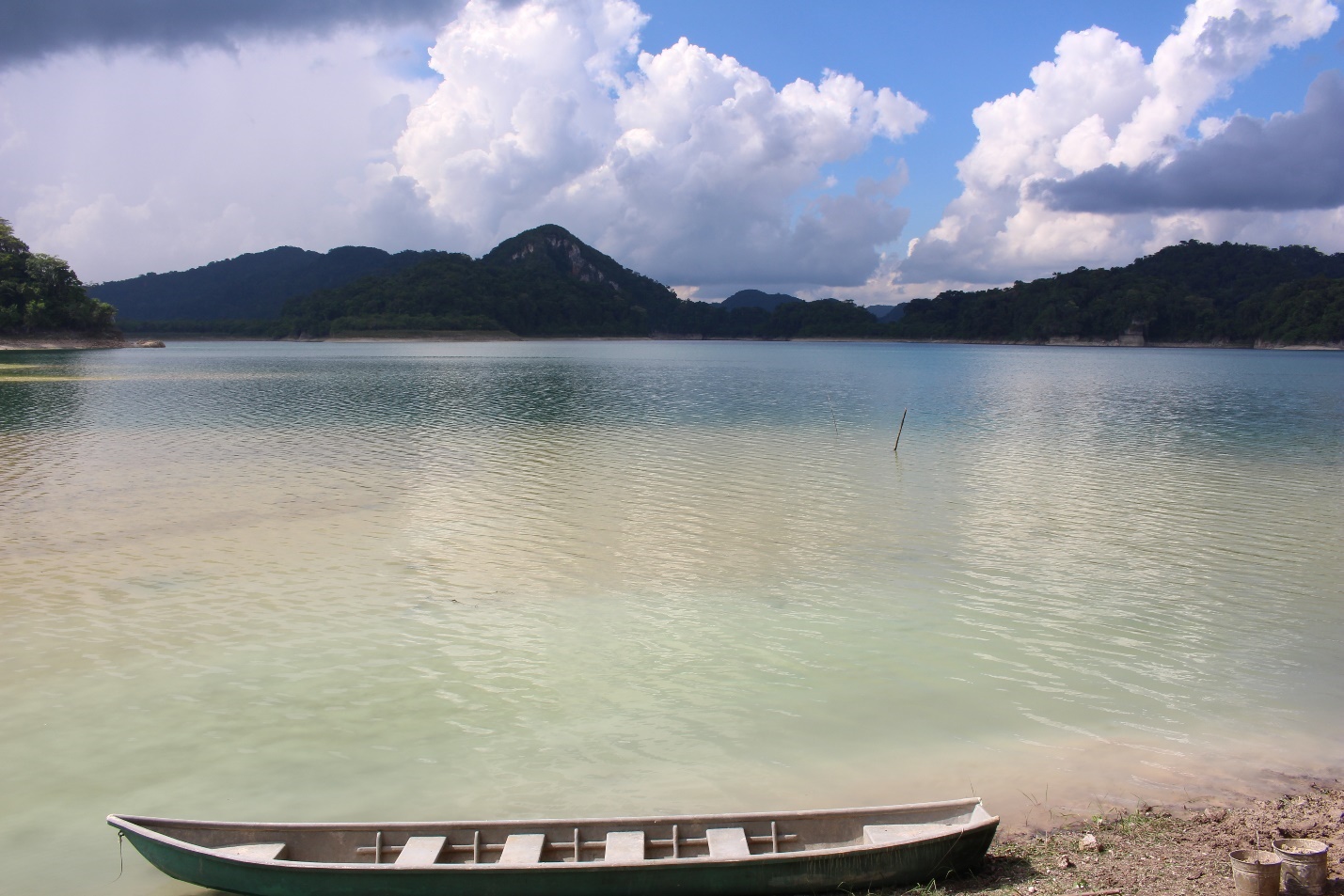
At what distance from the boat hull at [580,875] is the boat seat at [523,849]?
0.61 ft

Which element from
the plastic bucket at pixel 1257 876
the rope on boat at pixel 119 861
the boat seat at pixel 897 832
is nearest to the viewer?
the plastic bucket at pixel 1257 876

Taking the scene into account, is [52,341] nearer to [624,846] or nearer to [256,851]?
[256,851]

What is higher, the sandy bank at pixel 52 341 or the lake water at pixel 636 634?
the sandy bank at pixel 52 341

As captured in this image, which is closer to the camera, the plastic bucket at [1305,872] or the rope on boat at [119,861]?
the plastic bucket at [1305,872]

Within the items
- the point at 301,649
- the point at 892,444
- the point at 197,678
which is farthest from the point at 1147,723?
the point at 892,444

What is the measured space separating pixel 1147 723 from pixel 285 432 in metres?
26.7

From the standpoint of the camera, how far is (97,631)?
9.92m

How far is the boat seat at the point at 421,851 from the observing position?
16.4 feet

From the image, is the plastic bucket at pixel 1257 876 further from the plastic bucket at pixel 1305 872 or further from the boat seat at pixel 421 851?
the boat seat at pixel 421 851

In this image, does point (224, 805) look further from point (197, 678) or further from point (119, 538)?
point (119, 538)

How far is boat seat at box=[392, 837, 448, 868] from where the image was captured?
5.00 m

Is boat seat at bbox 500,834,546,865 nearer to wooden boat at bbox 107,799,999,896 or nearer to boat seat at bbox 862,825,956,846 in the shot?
wooden boat at bbox 107,799,999,896

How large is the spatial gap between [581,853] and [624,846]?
28 centimetres

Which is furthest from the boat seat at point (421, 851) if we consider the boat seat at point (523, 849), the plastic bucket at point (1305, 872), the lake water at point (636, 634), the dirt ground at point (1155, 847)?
the plastic bucket at point (1305, 872)
